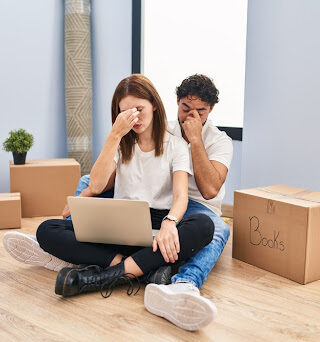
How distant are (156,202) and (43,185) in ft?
3.57

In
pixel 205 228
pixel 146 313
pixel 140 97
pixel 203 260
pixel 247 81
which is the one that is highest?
pixel 247 81

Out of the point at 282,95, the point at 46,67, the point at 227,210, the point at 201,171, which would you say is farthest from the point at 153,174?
the point at 46,67

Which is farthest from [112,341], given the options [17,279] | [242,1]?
[242,1]

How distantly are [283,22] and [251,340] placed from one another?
1.55m

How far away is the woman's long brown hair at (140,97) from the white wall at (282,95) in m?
0.79

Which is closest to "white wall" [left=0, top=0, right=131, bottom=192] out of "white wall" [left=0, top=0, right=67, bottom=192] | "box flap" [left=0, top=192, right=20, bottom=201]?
"white wall" [left=0, top=0, right=67, bottom=192]

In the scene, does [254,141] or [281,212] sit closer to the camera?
[281,212]

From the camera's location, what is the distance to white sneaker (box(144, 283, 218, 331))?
1.18m

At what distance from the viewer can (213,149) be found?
1.84m

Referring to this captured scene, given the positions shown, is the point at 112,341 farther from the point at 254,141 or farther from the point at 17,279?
the point at 254,141

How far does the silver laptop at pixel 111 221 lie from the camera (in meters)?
1.43

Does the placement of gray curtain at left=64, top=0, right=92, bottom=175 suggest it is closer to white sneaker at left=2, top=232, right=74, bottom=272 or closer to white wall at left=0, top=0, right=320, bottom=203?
white wall at left=0, top=0, right=320, bottom=203

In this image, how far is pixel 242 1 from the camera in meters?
2.47

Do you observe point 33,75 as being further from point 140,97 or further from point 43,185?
point 140,97
